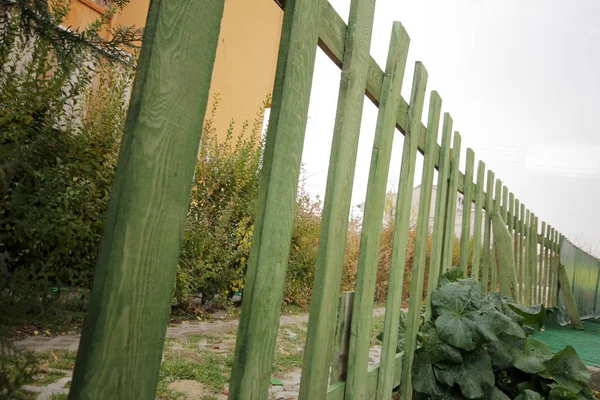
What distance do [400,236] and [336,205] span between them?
792 mm

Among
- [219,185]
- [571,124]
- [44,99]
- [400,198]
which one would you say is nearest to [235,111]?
[219,185]

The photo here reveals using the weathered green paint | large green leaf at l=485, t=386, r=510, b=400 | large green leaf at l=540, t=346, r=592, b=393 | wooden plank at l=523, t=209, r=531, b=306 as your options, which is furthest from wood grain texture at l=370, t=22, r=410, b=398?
wooden plank at l=523, t=209, r=531, b=306

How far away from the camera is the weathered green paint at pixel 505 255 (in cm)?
432

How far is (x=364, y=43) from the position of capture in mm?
1624

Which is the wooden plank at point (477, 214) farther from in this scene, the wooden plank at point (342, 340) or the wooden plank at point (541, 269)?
the wooden plank at point (541, 269)

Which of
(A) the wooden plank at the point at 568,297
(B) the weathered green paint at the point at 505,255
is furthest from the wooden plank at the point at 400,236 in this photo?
(A) the wooden plank at the point at 568,297

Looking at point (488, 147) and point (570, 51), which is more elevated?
point (570, 51)

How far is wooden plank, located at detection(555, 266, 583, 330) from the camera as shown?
22.6 feet

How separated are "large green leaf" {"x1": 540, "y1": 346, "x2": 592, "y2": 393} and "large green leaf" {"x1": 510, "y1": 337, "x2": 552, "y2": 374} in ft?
0.16

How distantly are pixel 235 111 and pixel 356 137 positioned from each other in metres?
7.32

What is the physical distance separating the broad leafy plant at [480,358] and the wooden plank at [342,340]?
73 centimetres

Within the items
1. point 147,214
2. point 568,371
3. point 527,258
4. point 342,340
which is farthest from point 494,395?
point 527,258

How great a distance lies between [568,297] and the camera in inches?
280

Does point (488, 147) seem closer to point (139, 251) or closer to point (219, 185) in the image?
point (219, 185)
